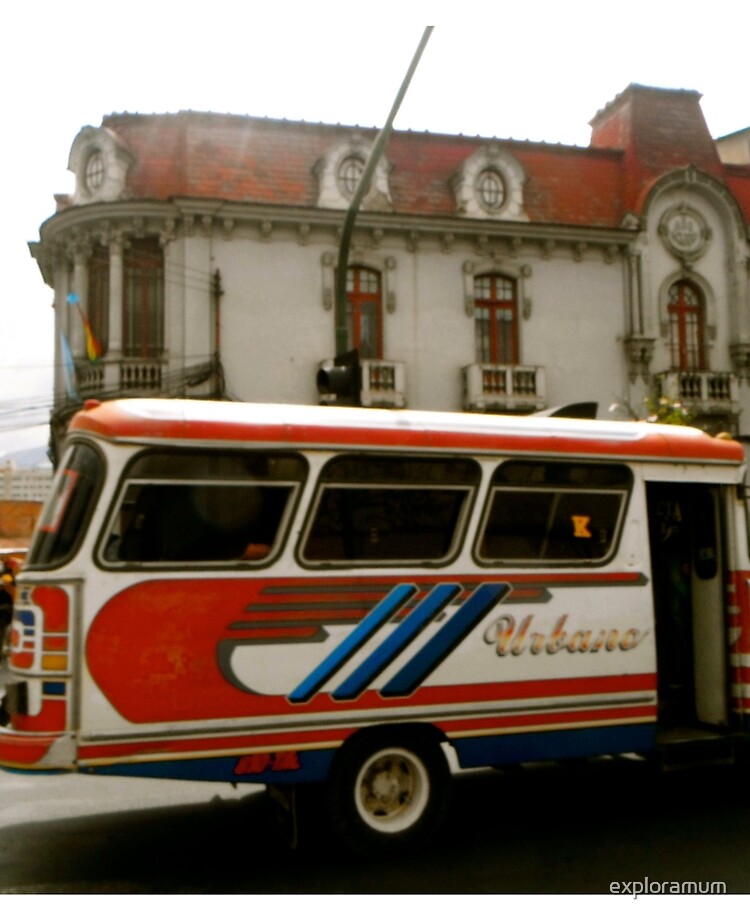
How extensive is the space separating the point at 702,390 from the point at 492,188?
22.0ft

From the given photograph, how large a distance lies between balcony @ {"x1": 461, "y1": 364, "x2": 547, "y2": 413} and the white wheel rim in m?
16.4

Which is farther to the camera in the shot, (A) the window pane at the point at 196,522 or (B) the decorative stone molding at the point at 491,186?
(B) the decorative stone molding at the point at 491,186

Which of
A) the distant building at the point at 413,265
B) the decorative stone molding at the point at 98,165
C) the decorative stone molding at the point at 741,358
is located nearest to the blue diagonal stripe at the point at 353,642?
the distant building at the point at 413,265

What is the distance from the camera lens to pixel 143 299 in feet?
75.1

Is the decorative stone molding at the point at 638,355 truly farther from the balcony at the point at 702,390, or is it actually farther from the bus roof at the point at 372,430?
the bus roof at the point at 372,430

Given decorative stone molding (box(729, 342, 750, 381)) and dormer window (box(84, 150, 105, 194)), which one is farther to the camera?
decorative stone molding (box(729, 342, 750, 381))

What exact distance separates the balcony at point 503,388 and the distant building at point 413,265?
5 centimetres

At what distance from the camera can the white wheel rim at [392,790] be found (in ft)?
22.9

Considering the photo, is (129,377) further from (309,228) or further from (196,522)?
(196,522)

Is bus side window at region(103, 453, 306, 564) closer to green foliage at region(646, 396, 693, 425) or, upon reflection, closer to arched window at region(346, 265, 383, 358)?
green foliage at region(646, 396, 693, 425)

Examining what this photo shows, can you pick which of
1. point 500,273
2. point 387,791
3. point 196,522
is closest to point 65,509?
point 196,522

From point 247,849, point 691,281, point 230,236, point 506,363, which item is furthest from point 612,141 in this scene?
point 247,849

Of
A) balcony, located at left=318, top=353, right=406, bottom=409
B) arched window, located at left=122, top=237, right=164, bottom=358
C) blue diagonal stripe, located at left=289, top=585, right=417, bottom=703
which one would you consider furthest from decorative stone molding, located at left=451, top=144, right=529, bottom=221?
Result: blue diagonal stripe, located at left=289, top=585, right=417, bottom=703

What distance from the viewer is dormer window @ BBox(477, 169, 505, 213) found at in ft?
80.0
